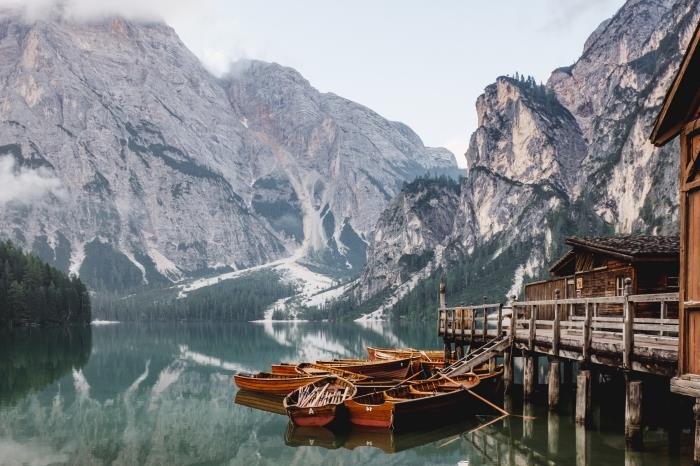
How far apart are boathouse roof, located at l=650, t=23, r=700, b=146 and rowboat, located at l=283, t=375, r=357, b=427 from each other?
1857 centimetres

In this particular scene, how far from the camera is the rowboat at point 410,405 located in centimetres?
3155

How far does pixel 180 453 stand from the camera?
31.1m

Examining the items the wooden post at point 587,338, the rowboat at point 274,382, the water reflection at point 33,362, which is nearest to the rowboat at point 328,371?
the rowboat at point 274,382

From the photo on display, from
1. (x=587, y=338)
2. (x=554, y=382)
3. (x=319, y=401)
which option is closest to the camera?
(x=587, y=338)

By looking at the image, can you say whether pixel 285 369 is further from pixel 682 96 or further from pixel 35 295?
pixel 35 295

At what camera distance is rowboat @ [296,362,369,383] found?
132 ft

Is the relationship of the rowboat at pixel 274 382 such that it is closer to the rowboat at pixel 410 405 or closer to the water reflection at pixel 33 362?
the rowboat at pixel 410 405

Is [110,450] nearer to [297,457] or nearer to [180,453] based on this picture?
[180,453]

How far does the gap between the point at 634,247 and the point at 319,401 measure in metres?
17.0

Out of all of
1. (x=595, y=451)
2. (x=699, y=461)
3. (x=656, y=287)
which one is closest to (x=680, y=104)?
(x=699, y=461)

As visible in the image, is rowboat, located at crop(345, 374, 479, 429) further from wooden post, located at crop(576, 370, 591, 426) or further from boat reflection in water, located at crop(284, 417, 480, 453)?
wooden post, located at crop(576, 370, 591, 426)

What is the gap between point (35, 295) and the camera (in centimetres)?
14688

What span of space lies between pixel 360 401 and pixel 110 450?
1123 centimetres

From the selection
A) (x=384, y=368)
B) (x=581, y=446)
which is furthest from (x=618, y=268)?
(x=384, y=368)
